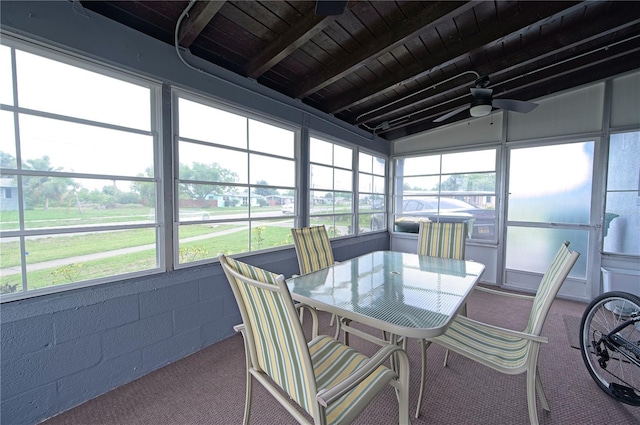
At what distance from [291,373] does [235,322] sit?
6.00 feet

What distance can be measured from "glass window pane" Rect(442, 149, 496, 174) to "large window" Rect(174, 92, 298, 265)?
3.04 metres

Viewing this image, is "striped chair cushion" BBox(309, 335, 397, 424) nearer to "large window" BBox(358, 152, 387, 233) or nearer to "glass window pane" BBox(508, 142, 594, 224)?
"large window" BBox(358, 152, 387, 233)

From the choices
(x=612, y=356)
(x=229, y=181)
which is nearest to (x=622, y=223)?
(x=612, y=356)

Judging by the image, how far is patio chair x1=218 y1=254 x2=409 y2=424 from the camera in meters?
0.95

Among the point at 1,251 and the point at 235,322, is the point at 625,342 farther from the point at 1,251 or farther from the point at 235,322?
the point at 1,251

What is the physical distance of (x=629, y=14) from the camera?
2.28 meters

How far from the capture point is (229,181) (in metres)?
2.70

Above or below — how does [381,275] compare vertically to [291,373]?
above

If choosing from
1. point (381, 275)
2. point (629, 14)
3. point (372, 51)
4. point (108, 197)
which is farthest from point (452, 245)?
point (108, 197)

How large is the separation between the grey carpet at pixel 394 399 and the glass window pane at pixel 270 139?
88.0 inches

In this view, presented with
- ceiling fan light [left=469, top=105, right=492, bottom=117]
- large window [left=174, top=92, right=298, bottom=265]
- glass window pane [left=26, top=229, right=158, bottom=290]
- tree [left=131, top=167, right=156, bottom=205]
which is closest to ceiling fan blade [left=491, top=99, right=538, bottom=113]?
ceiling fan light [left=469, top=105, right=492, bottom=117]

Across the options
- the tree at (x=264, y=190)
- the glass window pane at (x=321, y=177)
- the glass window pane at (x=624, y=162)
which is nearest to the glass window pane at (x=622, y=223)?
the glass window pane at (x=624, y=162)

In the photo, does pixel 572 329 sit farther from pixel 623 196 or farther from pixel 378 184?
pixel 378 184

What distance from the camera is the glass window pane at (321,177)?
147 inches
